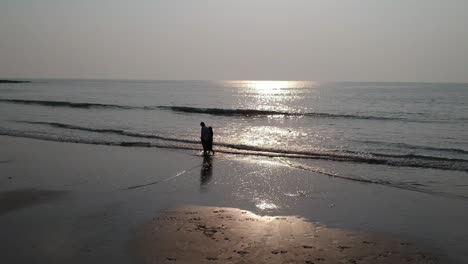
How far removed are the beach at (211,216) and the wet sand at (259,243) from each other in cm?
2

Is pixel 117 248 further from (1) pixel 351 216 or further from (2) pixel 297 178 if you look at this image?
(2) pixel 297 178

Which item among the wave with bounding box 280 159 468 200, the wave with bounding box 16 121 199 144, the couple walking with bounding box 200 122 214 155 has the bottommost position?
the wave with bounding box 280 159 468 200

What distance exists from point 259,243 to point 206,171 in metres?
6.93

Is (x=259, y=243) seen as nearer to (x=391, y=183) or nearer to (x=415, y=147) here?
(x=391, y=183)

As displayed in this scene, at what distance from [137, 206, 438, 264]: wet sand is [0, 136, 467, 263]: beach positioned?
0.8 inches

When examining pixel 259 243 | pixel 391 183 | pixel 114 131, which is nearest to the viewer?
pixel 259 243

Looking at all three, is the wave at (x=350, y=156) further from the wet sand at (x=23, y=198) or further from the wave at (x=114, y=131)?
the wet sand at (x=23, y=198)

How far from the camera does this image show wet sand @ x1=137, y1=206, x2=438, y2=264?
7.21m

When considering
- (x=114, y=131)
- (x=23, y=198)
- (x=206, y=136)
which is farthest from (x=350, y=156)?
(x=114, y=131)

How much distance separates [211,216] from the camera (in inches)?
371

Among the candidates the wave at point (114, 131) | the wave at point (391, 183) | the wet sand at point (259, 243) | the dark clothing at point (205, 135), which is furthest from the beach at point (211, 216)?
the wave at point (114, 131)

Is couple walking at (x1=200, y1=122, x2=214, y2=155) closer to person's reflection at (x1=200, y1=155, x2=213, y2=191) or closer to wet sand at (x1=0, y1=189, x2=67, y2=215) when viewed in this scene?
person's reflection at (x1=200, y1=155, x2=213, y2=191)

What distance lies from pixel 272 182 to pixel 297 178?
3.68ft

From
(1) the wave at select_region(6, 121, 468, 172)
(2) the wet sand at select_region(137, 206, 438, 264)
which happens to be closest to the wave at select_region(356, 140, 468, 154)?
(1) the wave at select_region(6, 121, 468, 172)
